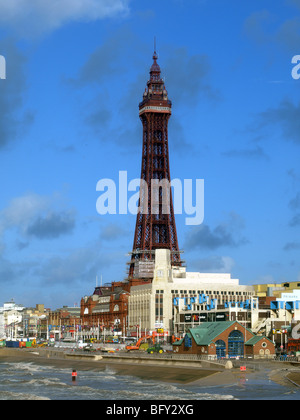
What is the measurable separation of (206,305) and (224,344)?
54080 mm

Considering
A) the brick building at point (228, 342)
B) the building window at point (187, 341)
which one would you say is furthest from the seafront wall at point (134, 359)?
the brick building at point (228, 342)

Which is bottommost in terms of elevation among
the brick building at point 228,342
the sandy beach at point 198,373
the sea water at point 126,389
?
the sea water at point 126,389

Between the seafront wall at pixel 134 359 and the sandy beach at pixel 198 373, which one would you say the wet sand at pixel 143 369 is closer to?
the sandy beach at pixel 198 373

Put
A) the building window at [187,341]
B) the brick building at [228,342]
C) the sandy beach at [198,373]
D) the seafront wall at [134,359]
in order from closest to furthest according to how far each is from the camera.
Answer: the sandy beach at [198,373]
the seafront wall at [134,359]
the brick building at [228,342]
the building window at [187,341]

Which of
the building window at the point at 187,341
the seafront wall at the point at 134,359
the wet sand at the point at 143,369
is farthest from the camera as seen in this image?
the building window at the point at 187,341

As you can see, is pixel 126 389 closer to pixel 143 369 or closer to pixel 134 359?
pixel 143 369

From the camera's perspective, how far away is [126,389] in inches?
3455

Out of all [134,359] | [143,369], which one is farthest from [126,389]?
[134,359]

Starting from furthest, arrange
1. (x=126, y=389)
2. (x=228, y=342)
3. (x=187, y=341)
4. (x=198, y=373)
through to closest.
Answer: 1. (x=187, y=341)
2. (x=228, y=342)
3. (x=198, y=373)
4. (x=126, y=389)

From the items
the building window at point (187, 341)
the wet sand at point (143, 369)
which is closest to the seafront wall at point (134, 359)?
the wet sand at point (143, 369)

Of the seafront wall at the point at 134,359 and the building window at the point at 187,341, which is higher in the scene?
the building window at the point at 187,341

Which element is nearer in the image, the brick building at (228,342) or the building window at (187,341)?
the brick building at (228,342)

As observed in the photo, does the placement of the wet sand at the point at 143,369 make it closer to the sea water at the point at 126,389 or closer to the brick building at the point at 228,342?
the sea water at the point at 126,389

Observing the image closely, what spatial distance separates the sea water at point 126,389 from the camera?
77.4 m
